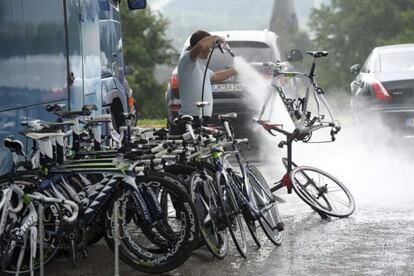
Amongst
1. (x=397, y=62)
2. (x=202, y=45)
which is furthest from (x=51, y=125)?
(x=397, y=62)

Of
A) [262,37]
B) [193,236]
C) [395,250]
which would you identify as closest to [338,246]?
[395,250]

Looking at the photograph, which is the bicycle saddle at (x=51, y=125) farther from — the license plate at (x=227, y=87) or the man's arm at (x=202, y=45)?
the license plate at (x=227, y=87)

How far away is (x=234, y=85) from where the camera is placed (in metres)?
16.5

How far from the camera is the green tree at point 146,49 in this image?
69.4 meters

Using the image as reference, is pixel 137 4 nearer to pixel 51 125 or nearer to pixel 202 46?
pixel 202 46

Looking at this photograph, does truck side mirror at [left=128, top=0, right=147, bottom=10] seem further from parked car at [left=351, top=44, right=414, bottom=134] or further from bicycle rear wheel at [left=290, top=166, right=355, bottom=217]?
parked car at [left=351, top=44, right=414, bottom=134]

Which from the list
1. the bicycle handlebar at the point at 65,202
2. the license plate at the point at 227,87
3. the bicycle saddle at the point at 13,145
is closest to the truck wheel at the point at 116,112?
the license plate at the point at 227,87

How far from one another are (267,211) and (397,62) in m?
8.26

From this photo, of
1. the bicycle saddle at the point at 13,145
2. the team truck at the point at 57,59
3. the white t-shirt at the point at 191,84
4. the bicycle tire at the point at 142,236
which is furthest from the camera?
the white t-shirt at the point at 191,84

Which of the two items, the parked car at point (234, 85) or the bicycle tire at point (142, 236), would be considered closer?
the bicycle tire at point (142, 236)

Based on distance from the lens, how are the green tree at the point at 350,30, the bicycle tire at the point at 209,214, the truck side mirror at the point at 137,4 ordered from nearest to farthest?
the bicycle tire at the point at 209,214
the truck side mirror at the point at 137,4
the green tree at the point at 350,30

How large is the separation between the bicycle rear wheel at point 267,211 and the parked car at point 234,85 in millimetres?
6742

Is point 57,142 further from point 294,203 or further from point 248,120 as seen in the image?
point 248,120

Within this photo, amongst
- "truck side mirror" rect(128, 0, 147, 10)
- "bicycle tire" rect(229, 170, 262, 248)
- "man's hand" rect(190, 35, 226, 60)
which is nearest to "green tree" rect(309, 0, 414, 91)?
"truck side mirror" rect(128, 0, 147, 10)
